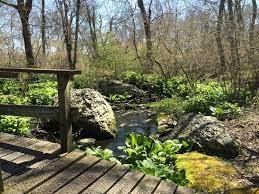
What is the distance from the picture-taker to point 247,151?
6.68 meters

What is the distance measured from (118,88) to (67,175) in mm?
11397

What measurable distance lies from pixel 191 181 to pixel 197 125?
86.4 inches

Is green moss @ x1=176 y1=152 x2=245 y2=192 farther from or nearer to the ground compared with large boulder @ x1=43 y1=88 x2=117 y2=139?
nearer to the ground

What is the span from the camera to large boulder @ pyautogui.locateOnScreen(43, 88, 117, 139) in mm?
8688

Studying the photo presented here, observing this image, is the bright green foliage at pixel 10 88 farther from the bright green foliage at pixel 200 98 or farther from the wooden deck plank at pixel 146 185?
the wooden deck plank at pixel 146 185

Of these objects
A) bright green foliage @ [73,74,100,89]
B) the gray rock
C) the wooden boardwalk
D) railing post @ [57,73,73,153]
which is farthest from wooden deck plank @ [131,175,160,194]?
bright green foliage @ [73,74,100,89]

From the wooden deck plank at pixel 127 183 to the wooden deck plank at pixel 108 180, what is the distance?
0.05 m

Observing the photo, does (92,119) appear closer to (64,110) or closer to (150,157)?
(150,157)

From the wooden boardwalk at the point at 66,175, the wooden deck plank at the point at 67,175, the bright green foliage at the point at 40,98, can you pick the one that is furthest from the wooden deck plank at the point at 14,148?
the bright green foliage at the point at 40,98

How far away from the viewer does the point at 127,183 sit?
4180mm

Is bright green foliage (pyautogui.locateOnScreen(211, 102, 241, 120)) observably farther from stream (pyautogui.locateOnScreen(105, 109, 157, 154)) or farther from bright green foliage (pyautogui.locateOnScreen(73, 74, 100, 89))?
bright green foliage (pyautogui.locateOnScreen(73, 74, 100, 89))

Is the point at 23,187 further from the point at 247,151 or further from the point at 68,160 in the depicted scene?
the point at 247,151

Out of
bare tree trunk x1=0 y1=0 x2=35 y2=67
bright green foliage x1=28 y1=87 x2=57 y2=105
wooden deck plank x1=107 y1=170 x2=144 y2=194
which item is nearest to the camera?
wooden deck plank x1=107 y1=170 x2=144 y2=194

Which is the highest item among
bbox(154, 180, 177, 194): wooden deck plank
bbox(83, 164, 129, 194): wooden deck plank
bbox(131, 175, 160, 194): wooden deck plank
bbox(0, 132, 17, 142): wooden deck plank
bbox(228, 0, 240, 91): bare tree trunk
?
bbox(228, 0, 240, 91): bare tree trunk
